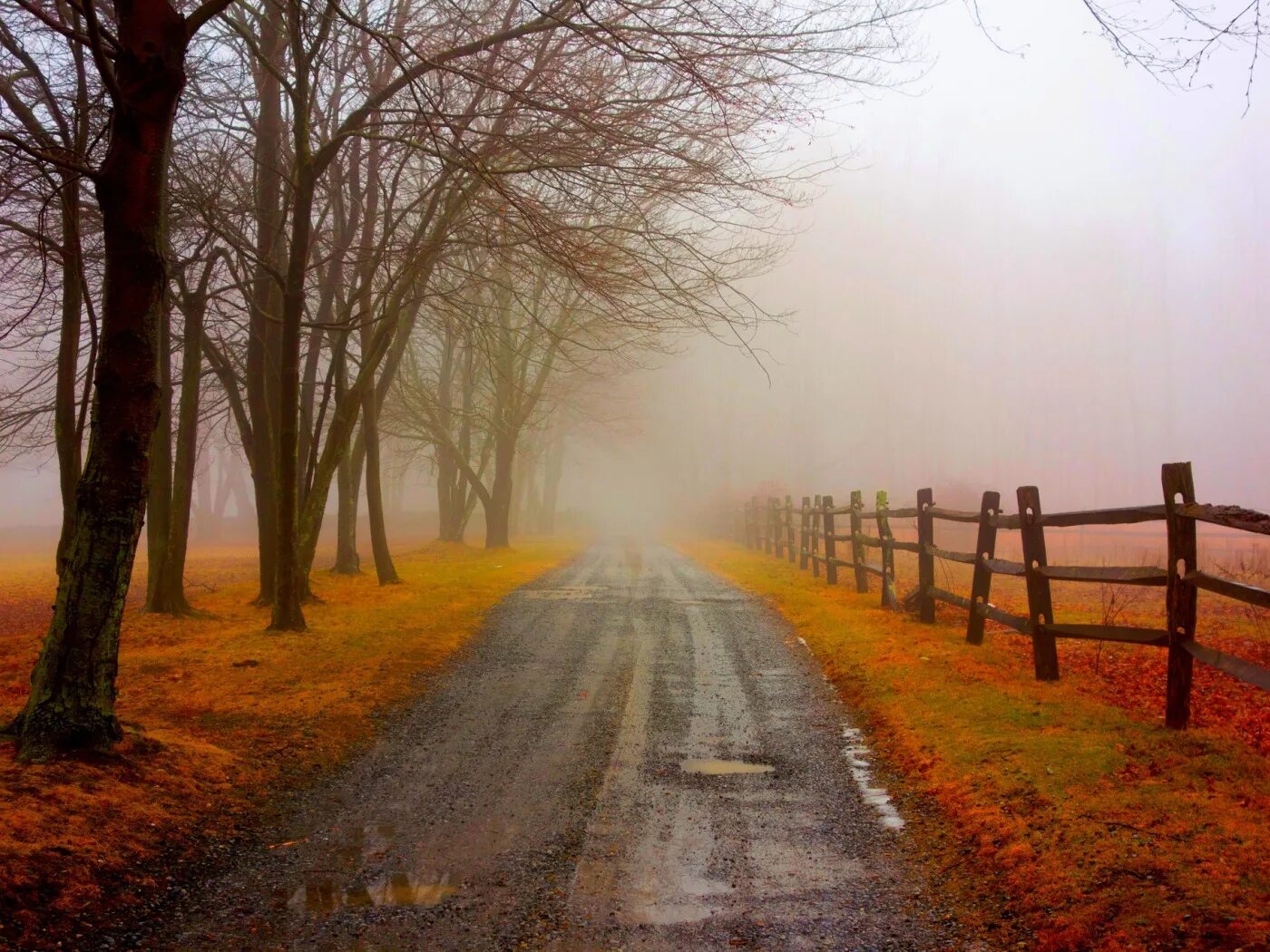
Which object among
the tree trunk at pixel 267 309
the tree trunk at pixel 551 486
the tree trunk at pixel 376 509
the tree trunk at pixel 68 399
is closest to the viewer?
the tree trunk at pixel 68 399

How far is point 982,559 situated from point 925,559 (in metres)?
2.43

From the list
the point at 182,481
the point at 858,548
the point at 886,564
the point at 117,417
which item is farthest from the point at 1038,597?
the point at 182,481

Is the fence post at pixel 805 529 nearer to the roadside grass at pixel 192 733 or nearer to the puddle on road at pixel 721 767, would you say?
the roadside grass at pixel 192 733

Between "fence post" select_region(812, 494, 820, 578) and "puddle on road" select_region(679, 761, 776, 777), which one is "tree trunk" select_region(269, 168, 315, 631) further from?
"fence post" select_region(812, 494, 820, 578)

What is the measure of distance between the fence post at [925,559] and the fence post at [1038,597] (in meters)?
3.35

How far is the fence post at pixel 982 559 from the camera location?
954 cm

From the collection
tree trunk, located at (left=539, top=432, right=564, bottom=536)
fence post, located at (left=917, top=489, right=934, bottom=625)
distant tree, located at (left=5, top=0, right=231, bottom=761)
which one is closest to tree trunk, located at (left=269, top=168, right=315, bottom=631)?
distant tree, located at (left=5, top=0, right=231, bottom=761)

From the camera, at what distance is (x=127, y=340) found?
5637 millimetres

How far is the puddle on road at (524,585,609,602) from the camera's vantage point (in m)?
15.3

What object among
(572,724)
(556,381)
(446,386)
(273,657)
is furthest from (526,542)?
(572,724)

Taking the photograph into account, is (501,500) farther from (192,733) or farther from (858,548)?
(192,733)

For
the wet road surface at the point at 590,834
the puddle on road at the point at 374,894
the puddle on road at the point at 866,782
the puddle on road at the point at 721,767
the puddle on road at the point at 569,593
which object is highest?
the puddle on road at the point at 569,593

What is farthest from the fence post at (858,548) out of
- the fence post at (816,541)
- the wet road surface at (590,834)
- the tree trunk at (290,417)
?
the tree trunk at (290,417)

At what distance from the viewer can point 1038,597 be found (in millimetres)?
8125
